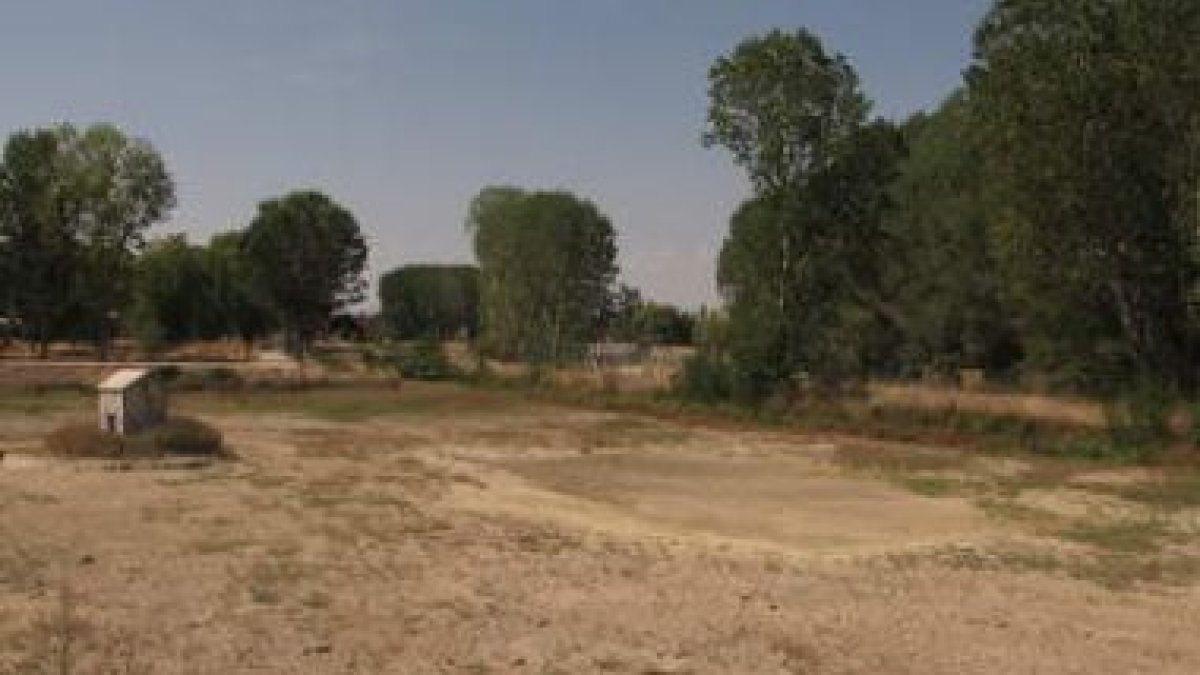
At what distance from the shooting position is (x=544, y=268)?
112m

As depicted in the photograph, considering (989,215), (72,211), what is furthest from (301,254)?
(989,215)

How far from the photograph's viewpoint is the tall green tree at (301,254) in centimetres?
10994

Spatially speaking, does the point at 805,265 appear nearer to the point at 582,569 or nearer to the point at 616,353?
the point at 582,569

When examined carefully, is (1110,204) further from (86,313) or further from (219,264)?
(219,264)

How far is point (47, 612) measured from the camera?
48.1 feet

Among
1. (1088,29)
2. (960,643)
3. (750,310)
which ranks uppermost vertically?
(1088,29)

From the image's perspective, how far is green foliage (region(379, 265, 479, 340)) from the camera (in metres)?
162

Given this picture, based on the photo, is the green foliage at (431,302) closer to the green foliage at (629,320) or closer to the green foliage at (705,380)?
the green foliage at (629,320)

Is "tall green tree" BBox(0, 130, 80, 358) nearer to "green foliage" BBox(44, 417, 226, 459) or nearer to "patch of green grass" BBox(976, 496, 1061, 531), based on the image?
"green foliage" BBox(44, 417, 226, 459)

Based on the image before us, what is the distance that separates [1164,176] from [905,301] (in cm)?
2949

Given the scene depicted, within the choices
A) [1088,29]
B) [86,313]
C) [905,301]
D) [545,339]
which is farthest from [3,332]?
[1088,29]

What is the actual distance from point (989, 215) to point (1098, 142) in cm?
795

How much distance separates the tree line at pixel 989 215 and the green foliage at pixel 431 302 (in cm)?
9052

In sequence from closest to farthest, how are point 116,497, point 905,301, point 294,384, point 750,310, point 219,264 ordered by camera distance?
1. point 116,497
2. point 750,310
3. point 294,384
4. point 905,301
5. point 219,264
